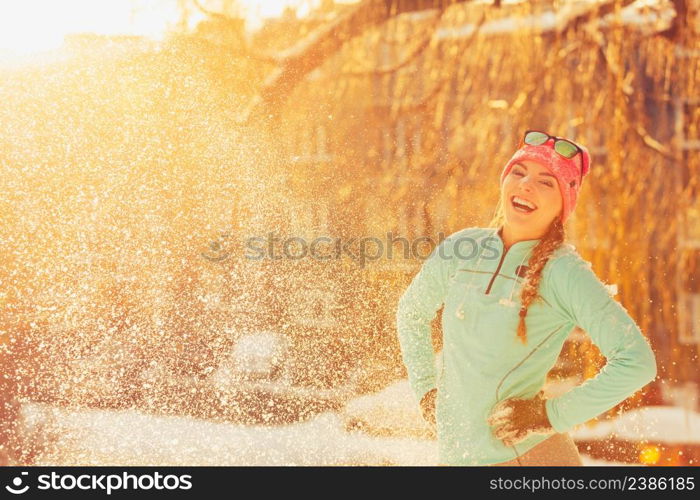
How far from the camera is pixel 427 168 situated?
5.04 m

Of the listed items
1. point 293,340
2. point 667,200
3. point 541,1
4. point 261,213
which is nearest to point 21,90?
point 261,213

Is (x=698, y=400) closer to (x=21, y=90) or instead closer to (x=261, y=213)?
(x=261, y=213)

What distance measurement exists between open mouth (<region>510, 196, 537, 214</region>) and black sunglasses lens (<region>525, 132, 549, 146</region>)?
0.60 feet

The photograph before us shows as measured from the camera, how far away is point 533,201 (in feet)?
6.19

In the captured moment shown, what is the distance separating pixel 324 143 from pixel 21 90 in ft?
7.71

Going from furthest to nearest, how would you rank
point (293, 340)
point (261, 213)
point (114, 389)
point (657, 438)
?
point (261, 213) < point (293, 340) < point (114, 389) < point (657, 438)

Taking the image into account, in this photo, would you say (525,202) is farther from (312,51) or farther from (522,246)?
(312,51)

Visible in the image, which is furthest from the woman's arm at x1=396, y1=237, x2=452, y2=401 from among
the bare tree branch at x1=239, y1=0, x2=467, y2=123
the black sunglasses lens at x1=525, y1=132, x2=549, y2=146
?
the bare tree branch at x1=239, y1=0, x2=467, y2=123

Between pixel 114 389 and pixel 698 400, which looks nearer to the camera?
pixel 114 389

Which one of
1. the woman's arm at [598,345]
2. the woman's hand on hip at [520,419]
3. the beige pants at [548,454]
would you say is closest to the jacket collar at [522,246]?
the woman's arm at [598,345]

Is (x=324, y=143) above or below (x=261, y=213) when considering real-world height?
above

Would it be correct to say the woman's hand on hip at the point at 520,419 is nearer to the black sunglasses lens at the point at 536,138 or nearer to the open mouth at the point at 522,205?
the open mouth at the point at 522,205

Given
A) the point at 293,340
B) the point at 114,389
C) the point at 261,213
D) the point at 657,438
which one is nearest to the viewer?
the point at 657,438

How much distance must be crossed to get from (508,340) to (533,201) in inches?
15.3
